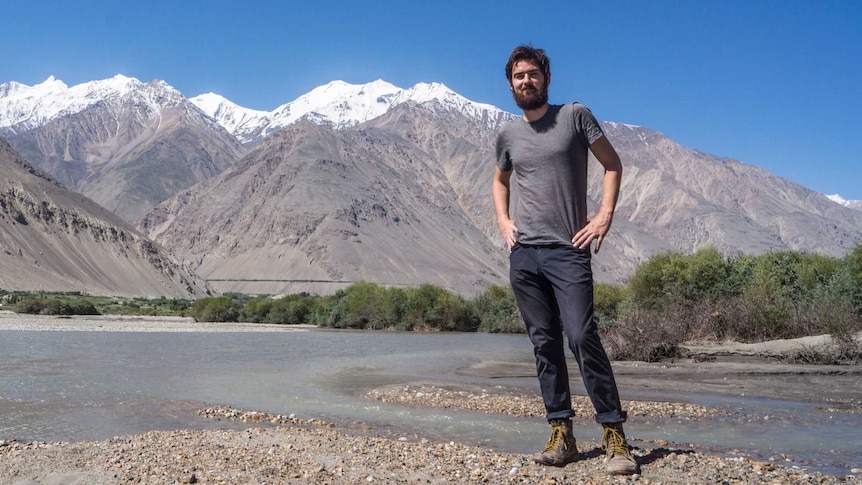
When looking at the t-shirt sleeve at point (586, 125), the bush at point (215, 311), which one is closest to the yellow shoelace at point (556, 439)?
the t-shirt sleeve at point (586, 125)

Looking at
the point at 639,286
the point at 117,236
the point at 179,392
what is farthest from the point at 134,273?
the point at 179,392

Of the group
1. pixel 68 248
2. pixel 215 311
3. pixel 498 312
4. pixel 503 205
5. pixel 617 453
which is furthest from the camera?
pixel 68 248

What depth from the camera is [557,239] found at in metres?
5.43

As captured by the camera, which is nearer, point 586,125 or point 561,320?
point 586,125

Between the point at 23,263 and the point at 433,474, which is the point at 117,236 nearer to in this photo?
the point at 23,263

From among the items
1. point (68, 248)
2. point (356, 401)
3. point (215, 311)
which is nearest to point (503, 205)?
point (356, 401)

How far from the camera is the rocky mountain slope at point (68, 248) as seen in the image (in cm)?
10919

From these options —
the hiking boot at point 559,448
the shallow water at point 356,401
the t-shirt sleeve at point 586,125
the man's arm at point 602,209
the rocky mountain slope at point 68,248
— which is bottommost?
the shallow water at point 356,401

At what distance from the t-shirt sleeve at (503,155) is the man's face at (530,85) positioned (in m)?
0.32

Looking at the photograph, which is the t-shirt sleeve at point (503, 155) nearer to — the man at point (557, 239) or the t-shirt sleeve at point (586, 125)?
the man at point (557, 239)

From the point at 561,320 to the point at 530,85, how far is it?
1846 mm

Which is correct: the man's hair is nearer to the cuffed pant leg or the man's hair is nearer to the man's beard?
the man's beard

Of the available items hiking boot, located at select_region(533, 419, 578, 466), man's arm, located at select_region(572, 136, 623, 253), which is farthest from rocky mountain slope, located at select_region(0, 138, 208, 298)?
man's arm, located at select_region(572, 136, 623, 253)

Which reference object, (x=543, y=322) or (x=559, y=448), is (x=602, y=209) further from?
(x=559, y=448)
